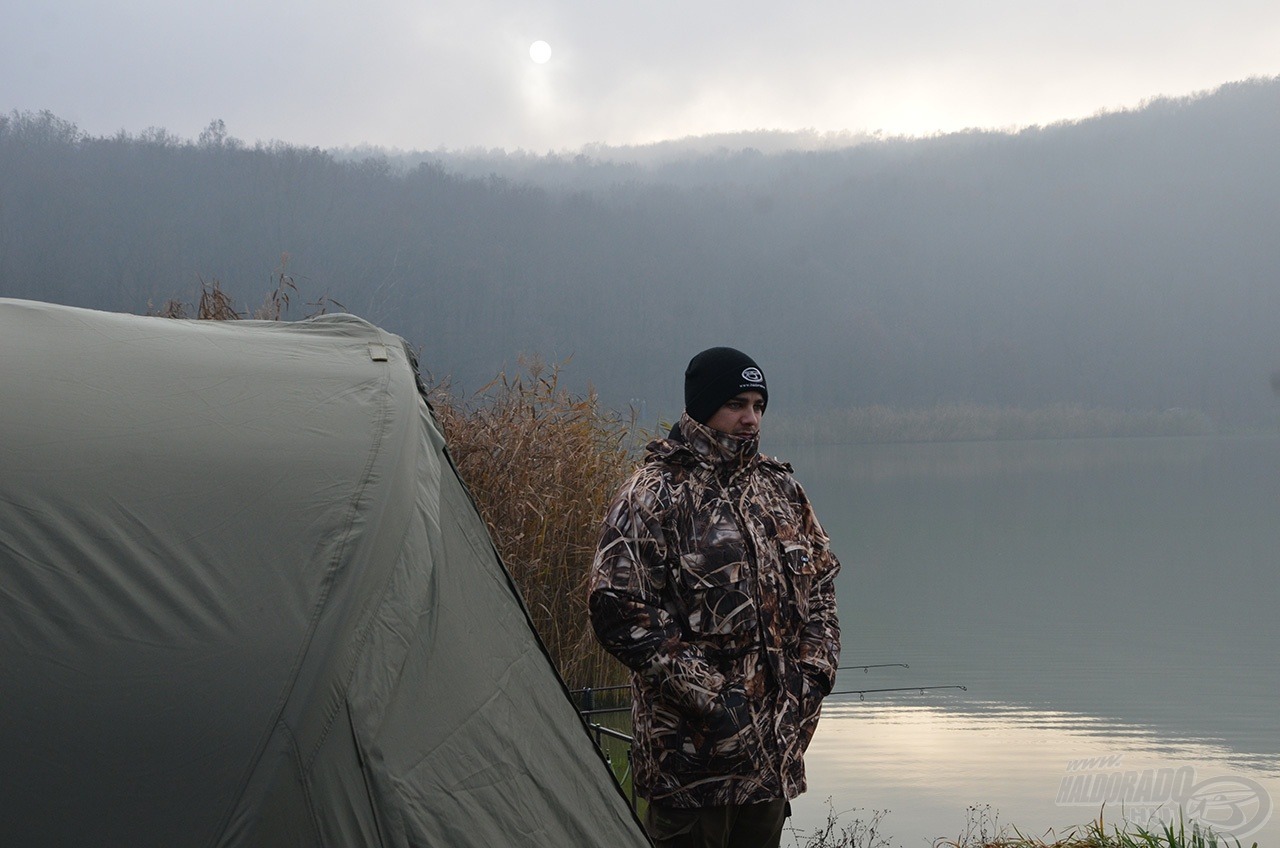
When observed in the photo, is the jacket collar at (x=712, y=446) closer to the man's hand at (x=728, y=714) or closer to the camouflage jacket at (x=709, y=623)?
the camouflage jacket at (x=709, y=623)

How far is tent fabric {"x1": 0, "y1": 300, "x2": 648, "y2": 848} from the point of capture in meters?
2.27

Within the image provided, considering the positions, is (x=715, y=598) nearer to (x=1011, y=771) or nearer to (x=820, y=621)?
(x=820, y=621)

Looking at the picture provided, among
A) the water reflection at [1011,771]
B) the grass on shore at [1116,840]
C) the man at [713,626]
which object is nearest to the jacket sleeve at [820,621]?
the man at [713,626]

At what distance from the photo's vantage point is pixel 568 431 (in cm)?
779

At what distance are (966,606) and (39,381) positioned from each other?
72.5ft

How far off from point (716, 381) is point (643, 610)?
600 mm

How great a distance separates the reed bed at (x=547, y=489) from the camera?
692 centimetres

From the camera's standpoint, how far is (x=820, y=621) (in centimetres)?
295

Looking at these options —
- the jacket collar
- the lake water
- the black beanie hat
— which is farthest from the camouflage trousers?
the lake water

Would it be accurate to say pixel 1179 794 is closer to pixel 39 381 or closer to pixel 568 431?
pixel 568 431

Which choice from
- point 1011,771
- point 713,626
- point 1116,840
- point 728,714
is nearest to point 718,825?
point 728,714

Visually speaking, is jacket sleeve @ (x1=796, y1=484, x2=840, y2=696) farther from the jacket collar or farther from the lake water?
the lake water

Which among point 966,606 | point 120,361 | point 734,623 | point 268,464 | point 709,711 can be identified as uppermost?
point 120,361

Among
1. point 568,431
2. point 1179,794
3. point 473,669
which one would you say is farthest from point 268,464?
point 1179,794
